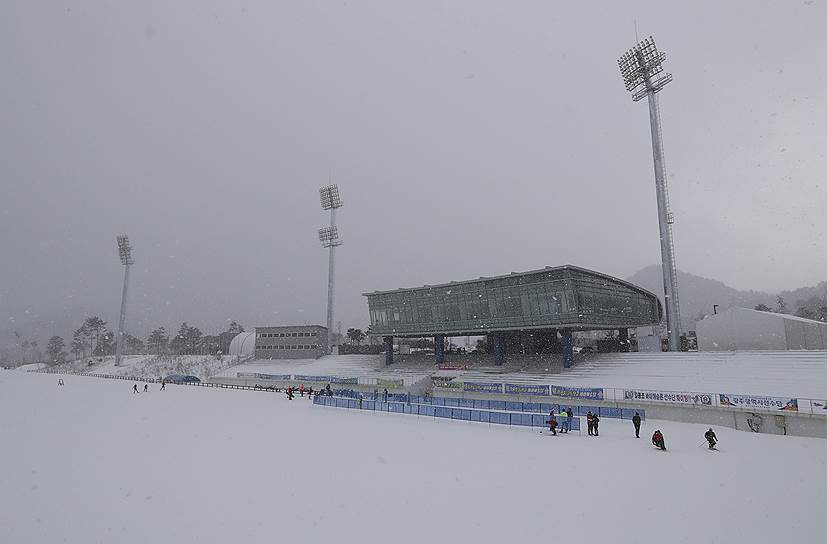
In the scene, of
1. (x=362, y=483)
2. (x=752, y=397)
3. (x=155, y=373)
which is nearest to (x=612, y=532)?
(x=362, y=483)

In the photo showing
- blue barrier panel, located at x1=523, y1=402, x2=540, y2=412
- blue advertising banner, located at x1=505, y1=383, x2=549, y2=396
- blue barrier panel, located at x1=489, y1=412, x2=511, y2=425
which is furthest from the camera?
blue advertising banner, located at x1=505, y1=383, x2=549, y2=396

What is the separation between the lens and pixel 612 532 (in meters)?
10.0

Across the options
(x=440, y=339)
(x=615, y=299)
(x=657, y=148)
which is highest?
(x=657, y=148)

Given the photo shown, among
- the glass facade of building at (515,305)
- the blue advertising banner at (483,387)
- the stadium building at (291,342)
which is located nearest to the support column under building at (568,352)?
the glass facade of building at (515,305)

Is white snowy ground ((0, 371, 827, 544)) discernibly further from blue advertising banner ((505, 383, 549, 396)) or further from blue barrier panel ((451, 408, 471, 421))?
blue advertising banner ((505, 383, 549, 396))

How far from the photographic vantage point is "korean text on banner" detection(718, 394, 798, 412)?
968 inches

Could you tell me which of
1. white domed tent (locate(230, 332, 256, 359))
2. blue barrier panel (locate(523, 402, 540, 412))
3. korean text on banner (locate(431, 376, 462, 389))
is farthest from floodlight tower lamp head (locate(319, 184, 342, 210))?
blue barrier panel (locate(523, 402, 540, 412))

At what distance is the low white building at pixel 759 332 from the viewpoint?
1764 inches

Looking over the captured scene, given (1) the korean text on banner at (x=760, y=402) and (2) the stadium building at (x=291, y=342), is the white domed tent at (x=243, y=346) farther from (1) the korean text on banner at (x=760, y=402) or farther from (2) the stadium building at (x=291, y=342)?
(1) the korean text on banner at (x=760, y=402)

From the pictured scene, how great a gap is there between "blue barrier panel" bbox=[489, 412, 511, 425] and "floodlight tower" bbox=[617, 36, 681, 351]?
1245 inches

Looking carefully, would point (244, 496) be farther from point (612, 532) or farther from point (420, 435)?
point (420, 435)

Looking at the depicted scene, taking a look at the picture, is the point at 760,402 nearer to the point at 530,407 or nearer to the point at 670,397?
the point at 670,397

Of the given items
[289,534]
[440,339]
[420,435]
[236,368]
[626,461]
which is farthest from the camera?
[236,368]

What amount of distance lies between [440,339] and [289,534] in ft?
170
